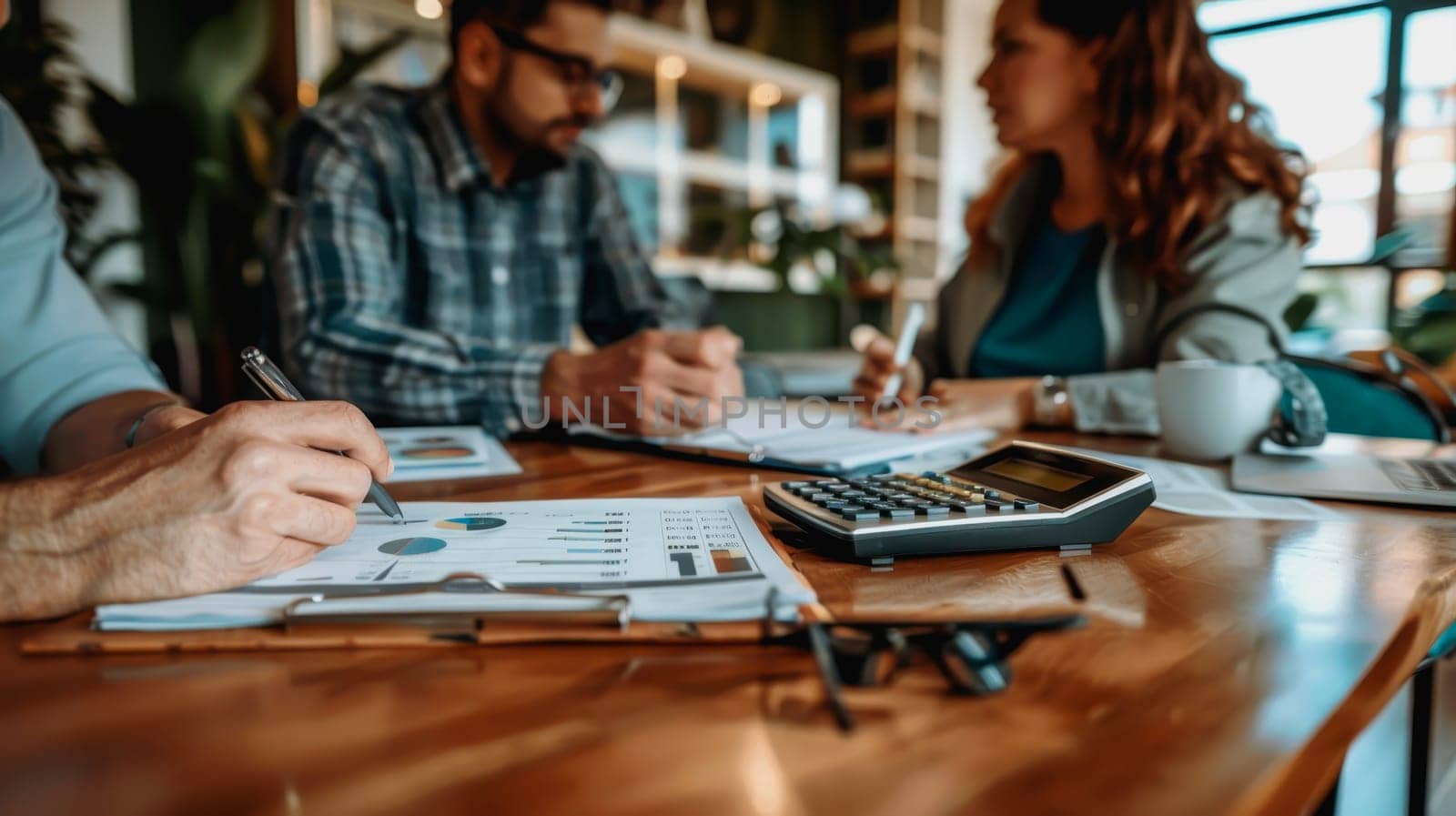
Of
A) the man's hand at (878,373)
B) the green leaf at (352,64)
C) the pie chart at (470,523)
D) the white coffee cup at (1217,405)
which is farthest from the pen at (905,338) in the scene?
the green leaf at (352,64)

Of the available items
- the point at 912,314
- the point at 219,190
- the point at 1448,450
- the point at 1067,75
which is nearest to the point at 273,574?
the point at 912,314

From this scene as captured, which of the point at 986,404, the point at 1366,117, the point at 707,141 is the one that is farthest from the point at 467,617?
the point at 1366,117

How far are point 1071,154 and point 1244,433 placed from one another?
2.86 feet

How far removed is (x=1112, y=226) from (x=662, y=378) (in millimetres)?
918

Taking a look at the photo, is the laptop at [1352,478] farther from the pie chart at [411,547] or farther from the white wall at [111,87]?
the white wall at [111,87]

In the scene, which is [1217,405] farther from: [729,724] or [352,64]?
[352,64]

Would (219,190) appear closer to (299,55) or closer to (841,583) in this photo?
(299,55)

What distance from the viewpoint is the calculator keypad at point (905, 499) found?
51 cm

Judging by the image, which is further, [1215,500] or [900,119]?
[900,119]

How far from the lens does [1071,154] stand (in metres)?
1.58

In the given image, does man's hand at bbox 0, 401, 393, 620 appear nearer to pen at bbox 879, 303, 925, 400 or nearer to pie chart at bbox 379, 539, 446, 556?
pie chart at bbox 379, 539, 446, 556

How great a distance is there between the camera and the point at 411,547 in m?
0.49

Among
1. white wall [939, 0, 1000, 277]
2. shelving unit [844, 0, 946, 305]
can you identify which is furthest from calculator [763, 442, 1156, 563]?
white wall [939, 0, 1000, 277]

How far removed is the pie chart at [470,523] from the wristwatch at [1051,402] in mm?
824
